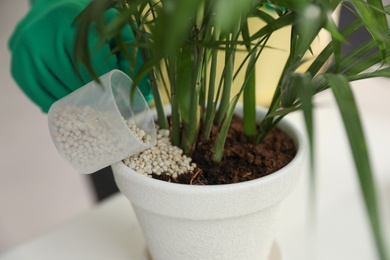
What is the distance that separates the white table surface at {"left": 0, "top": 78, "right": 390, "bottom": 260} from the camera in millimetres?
496

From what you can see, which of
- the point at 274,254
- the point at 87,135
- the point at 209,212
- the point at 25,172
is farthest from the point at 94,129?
the point at 25,172

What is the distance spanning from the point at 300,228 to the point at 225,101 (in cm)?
20

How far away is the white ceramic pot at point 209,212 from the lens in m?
0.36

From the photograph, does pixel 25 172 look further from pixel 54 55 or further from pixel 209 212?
pixel 209 212

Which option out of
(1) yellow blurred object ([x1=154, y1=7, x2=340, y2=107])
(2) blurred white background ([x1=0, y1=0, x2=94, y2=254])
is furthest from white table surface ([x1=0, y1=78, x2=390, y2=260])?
(2) blurred white background ([x1=0, y1=0, x2=94, y2=254])

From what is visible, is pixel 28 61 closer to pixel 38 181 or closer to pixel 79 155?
pixel 79 155

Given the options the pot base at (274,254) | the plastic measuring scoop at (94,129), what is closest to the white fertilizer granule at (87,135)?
the plastic measuring scoop at (94,129)

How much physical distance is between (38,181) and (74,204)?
0.12 meters

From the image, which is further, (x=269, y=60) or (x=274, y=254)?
(x=269, y=60)

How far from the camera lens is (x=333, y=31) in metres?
0.28

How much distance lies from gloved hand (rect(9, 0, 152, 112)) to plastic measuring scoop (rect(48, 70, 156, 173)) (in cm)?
8

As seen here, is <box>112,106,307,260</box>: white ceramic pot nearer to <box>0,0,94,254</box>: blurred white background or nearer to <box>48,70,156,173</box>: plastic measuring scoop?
<box>48,70,156,173</box>: plastic measuring scoop

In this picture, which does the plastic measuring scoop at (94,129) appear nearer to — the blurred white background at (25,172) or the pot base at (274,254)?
the pot base at (274,254)

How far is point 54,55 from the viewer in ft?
1.59
